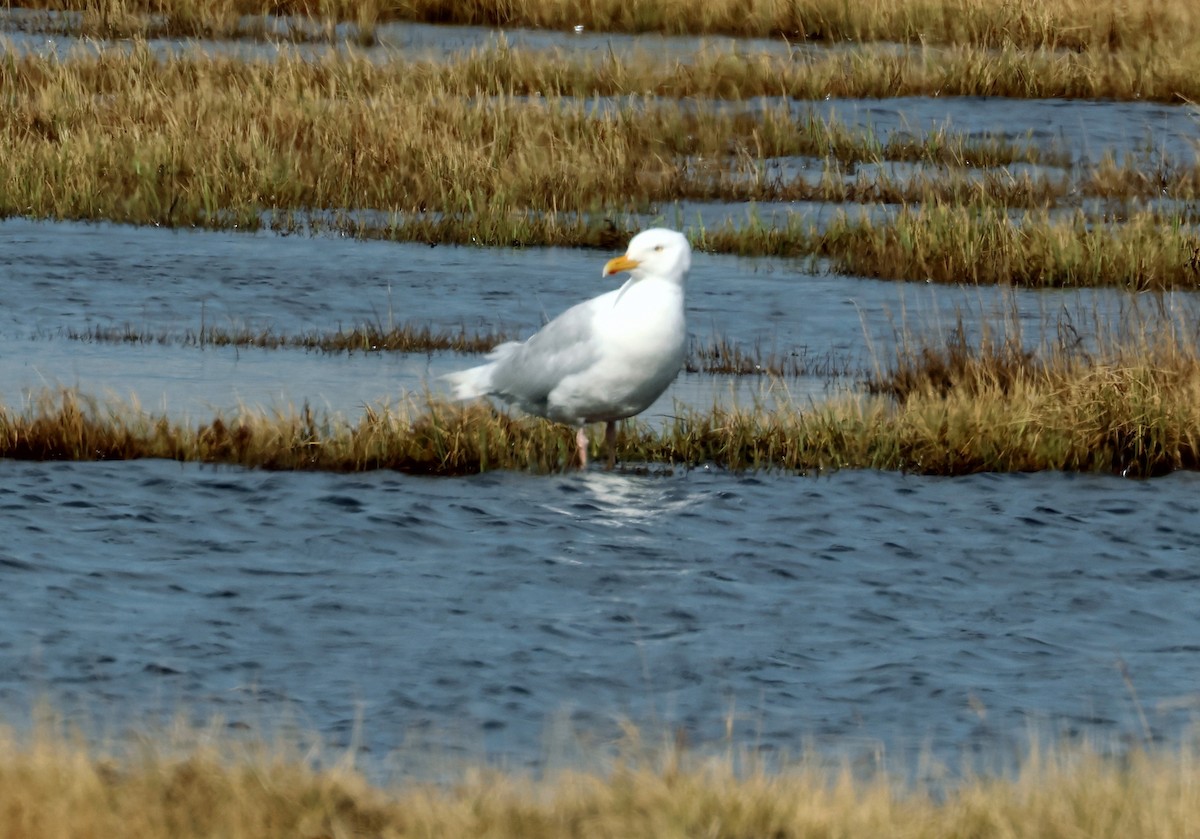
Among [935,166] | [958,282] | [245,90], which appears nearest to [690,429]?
[958,282]

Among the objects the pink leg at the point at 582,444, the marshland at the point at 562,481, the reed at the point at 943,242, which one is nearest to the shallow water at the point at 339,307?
the marshland at the point at 562,481

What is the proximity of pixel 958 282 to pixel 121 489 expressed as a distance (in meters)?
8.53

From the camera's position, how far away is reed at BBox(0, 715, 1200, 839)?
4.89 metres

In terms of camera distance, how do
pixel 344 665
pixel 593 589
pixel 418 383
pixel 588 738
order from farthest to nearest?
pixel 418 383
pixel 593 589
pixel 344 665
pixel 588 738

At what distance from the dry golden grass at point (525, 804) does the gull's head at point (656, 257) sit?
Answer: 169 inches

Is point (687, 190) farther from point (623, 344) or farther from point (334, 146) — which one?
point (623, 344)

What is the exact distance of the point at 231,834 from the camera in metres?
4.88

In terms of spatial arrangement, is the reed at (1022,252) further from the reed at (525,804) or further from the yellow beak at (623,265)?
the reed at (525,804)

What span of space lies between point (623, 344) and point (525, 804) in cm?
438

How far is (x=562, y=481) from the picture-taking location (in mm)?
9898

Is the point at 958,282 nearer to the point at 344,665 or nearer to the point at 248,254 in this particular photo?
the point at 248,254

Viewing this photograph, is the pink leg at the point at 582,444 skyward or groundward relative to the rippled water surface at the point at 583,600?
skyward

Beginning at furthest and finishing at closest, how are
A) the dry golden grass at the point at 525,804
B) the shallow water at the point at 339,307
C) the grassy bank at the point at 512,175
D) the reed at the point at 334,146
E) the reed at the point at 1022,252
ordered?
1. the reed at the point at 334,146
2. the grassy bank at the point at 512,175
3. the reed at the point at 1022,252
4. the shallow water at the point at 339,307
5. the dry golden grass at the point at 525,804

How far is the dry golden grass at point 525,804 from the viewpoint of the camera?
488 cm
